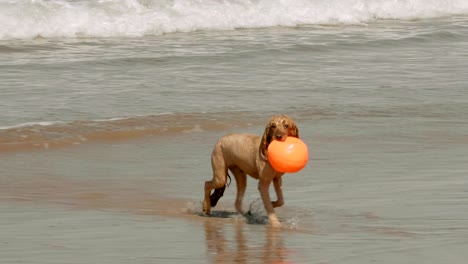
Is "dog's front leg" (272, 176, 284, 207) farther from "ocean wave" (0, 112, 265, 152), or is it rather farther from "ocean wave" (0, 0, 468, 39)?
"ocean wave" (0, 0, 468, 39)

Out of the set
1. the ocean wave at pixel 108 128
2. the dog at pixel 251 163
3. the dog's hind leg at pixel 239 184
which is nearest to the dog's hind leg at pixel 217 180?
the dog at pixel 251 163

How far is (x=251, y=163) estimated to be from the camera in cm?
761

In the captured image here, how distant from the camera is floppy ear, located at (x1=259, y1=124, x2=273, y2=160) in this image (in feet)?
24.0

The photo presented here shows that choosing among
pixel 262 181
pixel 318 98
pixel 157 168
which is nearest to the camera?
pixel 262 181

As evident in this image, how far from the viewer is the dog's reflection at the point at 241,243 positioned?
643 cm

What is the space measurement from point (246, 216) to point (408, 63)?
889cm

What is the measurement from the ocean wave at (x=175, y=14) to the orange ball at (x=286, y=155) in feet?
42.9

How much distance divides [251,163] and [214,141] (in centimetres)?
333

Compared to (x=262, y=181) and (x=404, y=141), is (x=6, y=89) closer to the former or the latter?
(x=404, y=141)

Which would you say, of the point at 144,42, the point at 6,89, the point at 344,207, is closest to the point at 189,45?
the point at 144,42

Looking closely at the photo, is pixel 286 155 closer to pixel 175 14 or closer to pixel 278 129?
pixel 278 129

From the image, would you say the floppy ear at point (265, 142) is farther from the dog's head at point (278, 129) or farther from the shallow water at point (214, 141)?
the shallow water at point (214, 141)

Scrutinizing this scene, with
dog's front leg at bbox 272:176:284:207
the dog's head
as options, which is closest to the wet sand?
dog's front leg at bbox 272:176:284:207

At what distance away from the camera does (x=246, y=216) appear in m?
7.82
